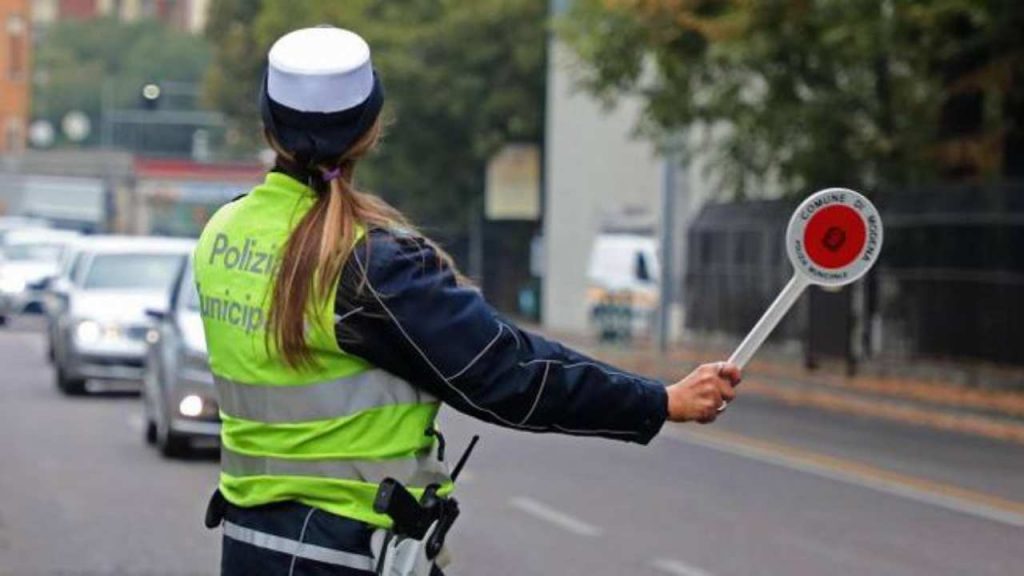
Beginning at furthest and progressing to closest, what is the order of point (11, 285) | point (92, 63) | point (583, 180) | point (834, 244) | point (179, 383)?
1. point (92, 63)
2. point (583, 180)
3. point (11, 285)
4. point (179, 383)
5. point (834, 244)

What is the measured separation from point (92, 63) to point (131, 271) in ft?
315

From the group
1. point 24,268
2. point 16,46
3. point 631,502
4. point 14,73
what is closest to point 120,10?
point 14,73

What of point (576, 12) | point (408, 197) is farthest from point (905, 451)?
point (408, 197)

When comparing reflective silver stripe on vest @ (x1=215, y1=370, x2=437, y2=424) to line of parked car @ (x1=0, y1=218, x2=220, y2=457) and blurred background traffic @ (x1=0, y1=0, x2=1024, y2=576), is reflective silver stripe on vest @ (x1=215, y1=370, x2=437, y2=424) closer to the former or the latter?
blurred background traffic @ (x1=0, y1=0, x2=1024, y2=576)

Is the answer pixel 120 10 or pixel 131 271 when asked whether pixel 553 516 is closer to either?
pixel 131 271

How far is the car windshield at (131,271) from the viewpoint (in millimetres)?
26297

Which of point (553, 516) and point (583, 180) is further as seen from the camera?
point (583, 180)

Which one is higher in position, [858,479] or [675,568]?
[675,568]

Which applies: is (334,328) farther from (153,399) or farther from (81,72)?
(81,72)

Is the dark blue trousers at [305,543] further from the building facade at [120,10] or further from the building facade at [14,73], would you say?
the building facade at [120,10]

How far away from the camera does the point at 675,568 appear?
41.5ft

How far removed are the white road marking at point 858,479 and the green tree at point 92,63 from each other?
93304 millimetres

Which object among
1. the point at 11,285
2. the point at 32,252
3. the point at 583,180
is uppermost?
the point at 583,180

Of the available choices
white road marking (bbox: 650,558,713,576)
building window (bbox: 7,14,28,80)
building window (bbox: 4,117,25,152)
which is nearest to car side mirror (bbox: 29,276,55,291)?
white road marking (bbox: 650,558,713,576)
